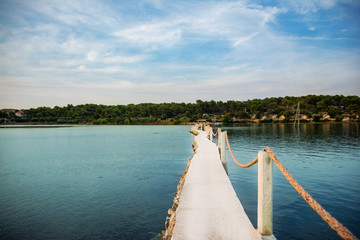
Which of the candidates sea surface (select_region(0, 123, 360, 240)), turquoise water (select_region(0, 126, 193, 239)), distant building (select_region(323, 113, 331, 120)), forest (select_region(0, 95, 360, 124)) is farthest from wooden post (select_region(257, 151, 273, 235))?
distant building (select_region(323, 113, 331, 120))

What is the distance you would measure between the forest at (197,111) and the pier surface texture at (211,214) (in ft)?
396

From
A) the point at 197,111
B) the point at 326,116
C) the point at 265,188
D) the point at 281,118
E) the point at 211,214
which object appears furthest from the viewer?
the point at 197,111

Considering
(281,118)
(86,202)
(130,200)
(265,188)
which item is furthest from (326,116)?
(265,188)

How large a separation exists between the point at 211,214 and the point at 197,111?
14689cm

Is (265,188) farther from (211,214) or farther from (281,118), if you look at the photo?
(281,118)

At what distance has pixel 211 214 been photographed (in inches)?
189

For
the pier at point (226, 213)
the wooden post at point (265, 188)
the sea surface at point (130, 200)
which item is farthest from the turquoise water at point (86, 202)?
the wooden post at point (265, 188)

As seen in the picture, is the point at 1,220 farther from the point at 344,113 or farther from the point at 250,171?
the point at 344,113

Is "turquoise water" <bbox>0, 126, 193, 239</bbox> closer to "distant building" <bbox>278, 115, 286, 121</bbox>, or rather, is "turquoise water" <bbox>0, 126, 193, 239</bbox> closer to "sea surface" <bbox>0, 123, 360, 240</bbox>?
"sea surface" <bbox>0, 123, 360, 240</bbox>

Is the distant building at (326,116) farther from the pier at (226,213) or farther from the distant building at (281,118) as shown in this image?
the pier at (226,213)

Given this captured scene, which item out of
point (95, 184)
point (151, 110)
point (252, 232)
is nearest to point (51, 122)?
point (151, 110)

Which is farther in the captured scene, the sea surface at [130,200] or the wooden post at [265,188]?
the sea surface at [130,200]

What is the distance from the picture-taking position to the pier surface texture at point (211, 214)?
157 inches

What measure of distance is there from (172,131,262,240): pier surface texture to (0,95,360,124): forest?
121 m
